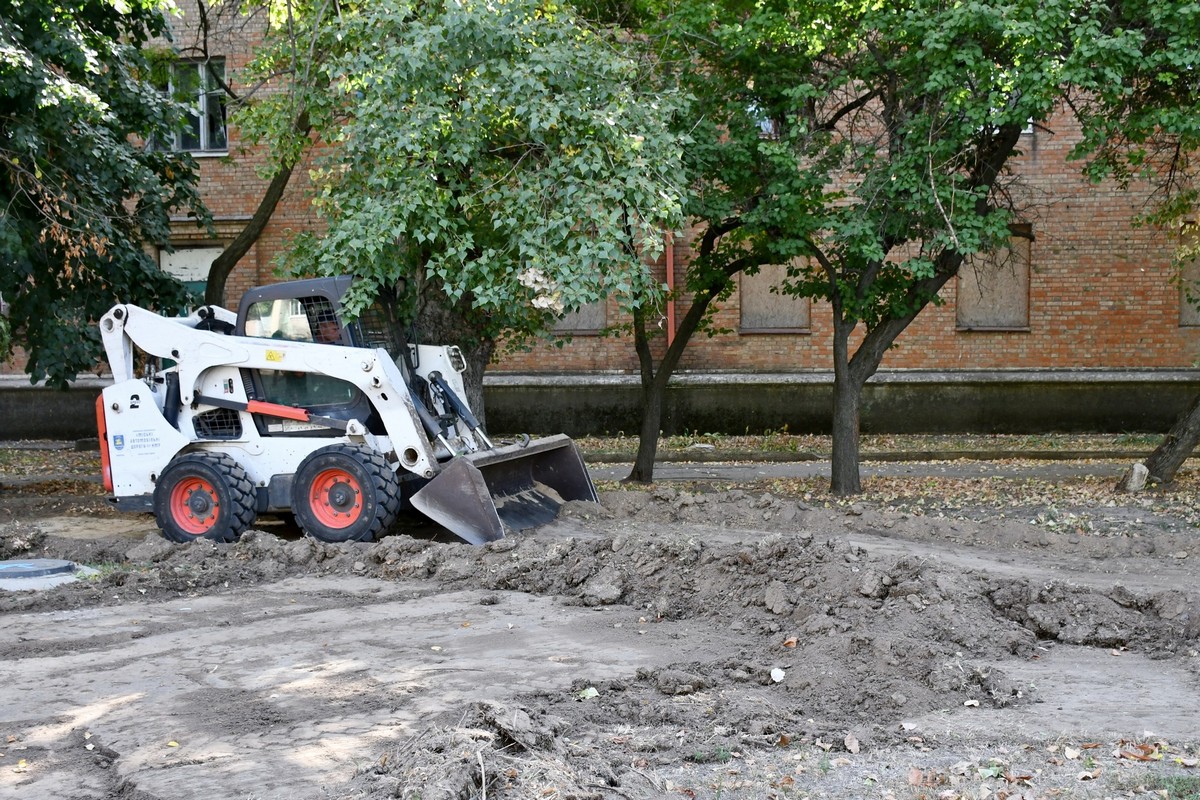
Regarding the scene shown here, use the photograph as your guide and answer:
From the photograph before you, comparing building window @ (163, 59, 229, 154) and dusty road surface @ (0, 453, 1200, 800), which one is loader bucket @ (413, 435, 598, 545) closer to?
dusty road surface @ (0, 453, 1200, 800)

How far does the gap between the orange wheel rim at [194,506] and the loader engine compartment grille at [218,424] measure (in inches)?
23.0

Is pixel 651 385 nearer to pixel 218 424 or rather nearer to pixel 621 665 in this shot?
pixel 218 424

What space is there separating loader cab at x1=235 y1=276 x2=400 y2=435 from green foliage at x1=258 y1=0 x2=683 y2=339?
1.23 feet

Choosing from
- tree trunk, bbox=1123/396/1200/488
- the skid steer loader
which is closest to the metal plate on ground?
the skid steer loader

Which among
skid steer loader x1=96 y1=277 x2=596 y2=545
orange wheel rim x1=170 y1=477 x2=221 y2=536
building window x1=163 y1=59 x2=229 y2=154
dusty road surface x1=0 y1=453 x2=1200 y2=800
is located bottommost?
dusty road surface x1=0 y1=453 x2=1200 y2=800

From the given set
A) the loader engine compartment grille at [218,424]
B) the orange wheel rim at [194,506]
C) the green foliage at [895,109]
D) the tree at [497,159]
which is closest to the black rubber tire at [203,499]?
the orange wheel rim at [194,506]

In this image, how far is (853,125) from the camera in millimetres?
14328

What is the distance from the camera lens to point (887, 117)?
1348cm

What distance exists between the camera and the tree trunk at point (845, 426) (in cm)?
1489

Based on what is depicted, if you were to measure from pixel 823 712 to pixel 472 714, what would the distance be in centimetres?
191

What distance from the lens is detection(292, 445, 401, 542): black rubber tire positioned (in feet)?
35.8

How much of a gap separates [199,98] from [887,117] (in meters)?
11.2

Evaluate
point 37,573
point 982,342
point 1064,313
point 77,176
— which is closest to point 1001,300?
point 982,342

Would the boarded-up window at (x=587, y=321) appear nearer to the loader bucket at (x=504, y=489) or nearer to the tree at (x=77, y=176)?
the tree at (x=77, y=176)
